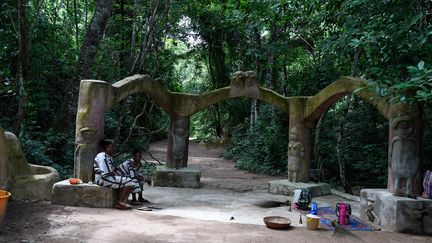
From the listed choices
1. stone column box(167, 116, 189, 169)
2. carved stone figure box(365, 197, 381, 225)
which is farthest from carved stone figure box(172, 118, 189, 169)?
carved stone figure box(365, 197, 381, 225)

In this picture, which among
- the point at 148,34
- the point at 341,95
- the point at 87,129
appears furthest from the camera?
the point at 148,34

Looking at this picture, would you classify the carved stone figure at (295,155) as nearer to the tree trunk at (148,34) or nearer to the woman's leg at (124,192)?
the woman's leg at (124,192)

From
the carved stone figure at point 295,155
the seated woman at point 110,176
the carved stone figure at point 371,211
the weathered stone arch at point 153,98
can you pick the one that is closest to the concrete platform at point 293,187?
the carved stone figure at point 295,155

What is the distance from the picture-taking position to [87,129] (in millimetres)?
7703

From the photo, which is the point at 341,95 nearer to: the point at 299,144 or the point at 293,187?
the point at 299,144

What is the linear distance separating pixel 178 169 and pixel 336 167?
5.77m

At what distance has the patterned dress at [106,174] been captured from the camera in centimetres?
740

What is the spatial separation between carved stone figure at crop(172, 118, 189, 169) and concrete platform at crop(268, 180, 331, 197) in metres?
2.51

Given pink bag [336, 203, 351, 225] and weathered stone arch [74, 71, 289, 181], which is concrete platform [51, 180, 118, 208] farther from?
pink bag [336, 203, 351, 225]

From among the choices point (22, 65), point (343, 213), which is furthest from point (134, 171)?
point (22, 65)

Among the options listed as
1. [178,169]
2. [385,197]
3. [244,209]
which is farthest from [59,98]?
[385,197]

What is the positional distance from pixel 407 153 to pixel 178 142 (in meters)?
5.87

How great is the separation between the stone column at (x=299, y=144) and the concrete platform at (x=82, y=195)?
475 cm

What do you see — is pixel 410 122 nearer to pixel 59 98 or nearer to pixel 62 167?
pixel 62 167
